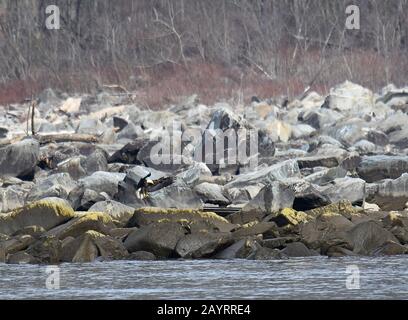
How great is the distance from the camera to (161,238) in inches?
674

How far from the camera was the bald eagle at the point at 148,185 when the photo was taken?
2125 cm

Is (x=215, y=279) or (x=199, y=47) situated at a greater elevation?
(x=199, y=47)

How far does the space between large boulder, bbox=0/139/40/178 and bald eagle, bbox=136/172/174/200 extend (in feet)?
12.7

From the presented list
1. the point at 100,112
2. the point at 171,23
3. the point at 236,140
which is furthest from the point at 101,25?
the point at 236,140

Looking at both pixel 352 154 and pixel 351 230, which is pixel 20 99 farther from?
pixel 351 230

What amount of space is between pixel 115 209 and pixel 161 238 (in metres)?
2.35

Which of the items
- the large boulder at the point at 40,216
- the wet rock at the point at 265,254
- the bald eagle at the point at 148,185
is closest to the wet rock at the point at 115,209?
the large boulder at the point at 40,216

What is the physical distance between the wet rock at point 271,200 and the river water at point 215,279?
106 inches

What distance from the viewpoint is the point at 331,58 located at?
48.2 meters

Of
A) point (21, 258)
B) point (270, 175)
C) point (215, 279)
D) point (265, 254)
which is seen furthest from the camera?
point (270, 175)

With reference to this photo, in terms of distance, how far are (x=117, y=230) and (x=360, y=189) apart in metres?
4.34

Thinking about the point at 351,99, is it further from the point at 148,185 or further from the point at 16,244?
the point at 16,244

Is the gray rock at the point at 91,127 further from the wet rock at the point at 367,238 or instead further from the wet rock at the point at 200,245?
the wet rock at the point at 367,238

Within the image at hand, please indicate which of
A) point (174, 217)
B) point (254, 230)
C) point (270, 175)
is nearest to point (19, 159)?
point (270, 175)
